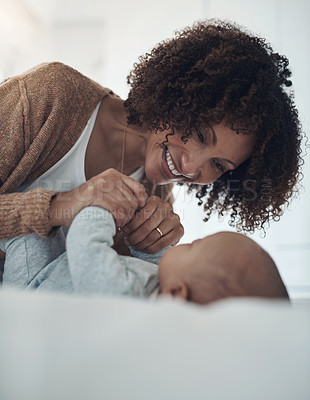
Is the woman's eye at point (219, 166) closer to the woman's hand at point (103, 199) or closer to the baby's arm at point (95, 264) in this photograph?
the woman's hand at point (103, 199)

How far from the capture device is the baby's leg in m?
0.88

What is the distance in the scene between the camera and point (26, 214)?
2.94 feet

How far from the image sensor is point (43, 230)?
897 mm

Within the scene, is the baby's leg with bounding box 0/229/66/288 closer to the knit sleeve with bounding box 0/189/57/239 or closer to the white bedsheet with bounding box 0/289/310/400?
the knit sleeve with bounding box 0/189/57/239

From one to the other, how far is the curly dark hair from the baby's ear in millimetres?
490

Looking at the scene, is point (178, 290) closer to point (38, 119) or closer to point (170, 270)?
point (170, 270)

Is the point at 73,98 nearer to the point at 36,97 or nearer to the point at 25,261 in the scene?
the point at 36,97

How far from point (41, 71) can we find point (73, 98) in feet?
0.37

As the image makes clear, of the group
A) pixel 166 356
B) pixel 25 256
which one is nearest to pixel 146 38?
pixel 25 256

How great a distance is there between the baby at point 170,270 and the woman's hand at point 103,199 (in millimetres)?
35

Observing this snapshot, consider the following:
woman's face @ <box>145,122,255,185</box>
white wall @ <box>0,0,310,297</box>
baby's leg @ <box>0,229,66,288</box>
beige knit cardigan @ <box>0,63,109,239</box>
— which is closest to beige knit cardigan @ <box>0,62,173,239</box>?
beige knit cardigan @ <box>0,63,109,239</box>

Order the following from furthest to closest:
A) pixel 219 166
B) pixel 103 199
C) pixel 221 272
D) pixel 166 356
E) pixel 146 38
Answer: pixel 146 38
pixel 219 166
pixel 103 199
pixel 221 272
pixel 166 356

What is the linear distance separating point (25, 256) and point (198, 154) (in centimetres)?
49

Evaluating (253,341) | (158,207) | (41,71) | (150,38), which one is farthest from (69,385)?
(150,38)
